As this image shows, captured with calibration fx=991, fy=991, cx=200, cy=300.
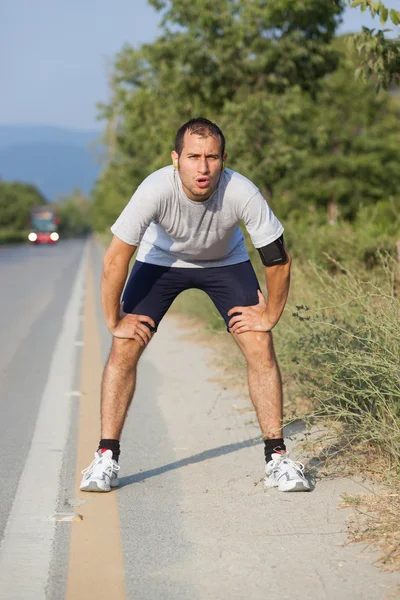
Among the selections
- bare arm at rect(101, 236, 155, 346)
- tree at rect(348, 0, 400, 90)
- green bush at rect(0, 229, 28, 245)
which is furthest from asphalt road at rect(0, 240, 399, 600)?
green bush at rect(0, 229, 28, 245)

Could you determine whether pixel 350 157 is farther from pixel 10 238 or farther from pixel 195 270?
pixel 10 238

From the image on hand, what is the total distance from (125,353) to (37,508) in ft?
3.08

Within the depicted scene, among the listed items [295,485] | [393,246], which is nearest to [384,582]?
[295,485]

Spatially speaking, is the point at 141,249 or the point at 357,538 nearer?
the point at 357,538

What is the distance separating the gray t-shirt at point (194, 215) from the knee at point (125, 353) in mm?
532

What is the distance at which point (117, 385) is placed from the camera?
204 inches

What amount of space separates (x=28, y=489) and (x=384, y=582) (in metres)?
2.11

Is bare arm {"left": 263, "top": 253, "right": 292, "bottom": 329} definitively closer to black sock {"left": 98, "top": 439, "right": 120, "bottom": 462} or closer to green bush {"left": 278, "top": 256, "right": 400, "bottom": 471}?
green bush {"left": 278, "top": 256, "right": 400, "bottom": 471}

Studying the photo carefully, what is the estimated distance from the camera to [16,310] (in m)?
15.4

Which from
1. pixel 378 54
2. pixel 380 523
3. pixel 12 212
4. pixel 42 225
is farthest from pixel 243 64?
pixel 12 212

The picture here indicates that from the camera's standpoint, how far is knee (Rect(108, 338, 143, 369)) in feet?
16.9

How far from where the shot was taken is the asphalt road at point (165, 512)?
3.63 meters

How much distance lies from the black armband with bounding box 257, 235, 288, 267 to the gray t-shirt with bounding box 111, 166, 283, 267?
27 millimetres

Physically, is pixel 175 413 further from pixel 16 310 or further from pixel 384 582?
pixel 16 310
